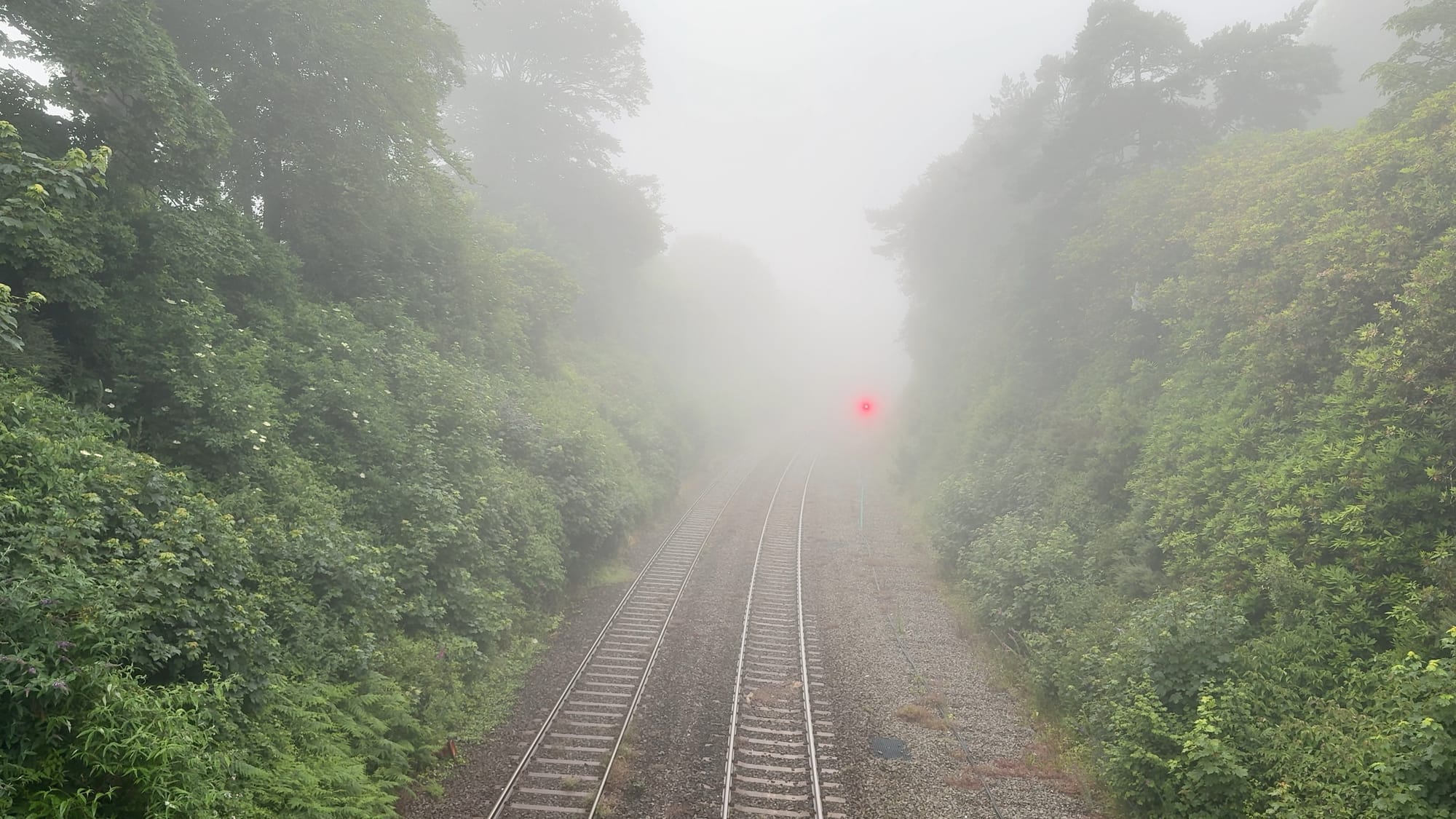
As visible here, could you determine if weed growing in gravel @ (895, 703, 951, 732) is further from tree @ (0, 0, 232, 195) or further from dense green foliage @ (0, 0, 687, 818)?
tree @ (0, 0, 232, 195)

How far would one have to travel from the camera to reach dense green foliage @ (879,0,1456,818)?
7871mm

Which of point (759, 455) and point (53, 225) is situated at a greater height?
point (53, 225)

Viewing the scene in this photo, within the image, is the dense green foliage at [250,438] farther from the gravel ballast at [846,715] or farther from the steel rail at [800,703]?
the steel rail at [800,703]

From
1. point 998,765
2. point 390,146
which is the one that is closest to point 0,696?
point 998,765

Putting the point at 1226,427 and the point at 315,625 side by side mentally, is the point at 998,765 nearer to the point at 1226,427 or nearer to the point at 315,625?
the point at 1226,427

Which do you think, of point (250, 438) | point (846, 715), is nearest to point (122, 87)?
point (250, 438)

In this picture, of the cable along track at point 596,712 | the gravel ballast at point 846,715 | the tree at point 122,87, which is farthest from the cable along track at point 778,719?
the tree at point 122,87

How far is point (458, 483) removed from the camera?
13922 millimetres

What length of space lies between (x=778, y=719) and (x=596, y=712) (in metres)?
2.93

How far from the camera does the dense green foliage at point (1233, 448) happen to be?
25.8 ft

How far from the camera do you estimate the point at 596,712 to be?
10664mm

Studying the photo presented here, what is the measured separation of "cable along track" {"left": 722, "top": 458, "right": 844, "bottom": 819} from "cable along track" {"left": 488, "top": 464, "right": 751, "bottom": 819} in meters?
1.74

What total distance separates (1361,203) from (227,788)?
19.9 metres

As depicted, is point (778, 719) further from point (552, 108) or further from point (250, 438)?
point (552, 108)
